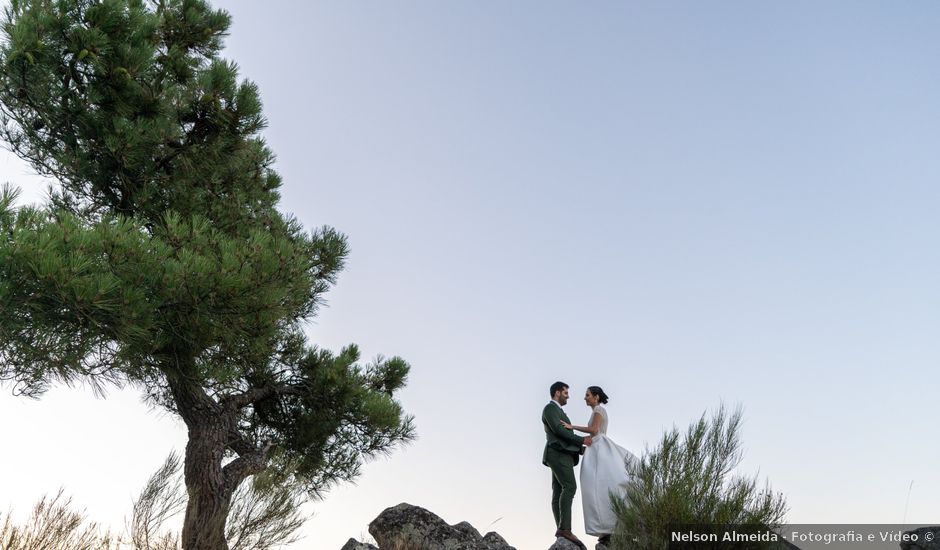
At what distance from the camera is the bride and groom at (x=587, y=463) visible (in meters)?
7.14

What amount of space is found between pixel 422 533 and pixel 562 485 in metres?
1.45

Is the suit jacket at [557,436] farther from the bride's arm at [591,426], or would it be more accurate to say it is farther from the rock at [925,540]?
the rock at [925,540]

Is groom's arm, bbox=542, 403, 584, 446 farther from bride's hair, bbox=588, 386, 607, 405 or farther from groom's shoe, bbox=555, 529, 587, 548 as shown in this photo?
groom's shoe, bbox=555, 529, 587, 548

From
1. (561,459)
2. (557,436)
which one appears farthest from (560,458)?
(557,436)

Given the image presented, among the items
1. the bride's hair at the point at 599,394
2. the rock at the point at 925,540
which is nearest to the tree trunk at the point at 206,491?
the bride's hair at the point at 599,394

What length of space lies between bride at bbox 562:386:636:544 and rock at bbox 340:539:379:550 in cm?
196

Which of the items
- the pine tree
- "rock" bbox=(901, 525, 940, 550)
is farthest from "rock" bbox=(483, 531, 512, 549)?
"rock" bbox=(901, 525, 940, 550)

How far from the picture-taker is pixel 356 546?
6949 millimetres

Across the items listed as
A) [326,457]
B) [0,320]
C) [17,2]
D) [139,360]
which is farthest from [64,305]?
[326,457]

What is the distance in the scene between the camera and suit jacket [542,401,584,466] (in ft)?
24.2

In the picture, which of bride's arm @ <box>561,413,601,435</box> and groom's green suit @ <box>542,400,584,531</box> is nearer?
groom's green suit @ <box>542,400,584,531</box>

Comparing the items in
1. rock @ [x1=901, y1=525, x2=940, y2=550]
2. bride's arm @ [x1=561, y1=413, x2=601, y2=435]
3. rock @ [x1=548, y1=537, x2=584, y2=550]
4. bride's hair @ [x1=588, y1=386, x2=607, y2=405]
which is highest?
bride's hair @ [x1=588, y1=386, x2=607, y2=405]

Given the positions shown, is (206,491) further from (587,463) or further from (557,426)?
(587,463)

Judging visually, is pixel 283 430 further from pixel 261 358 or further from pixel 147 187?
pixel 147 187
